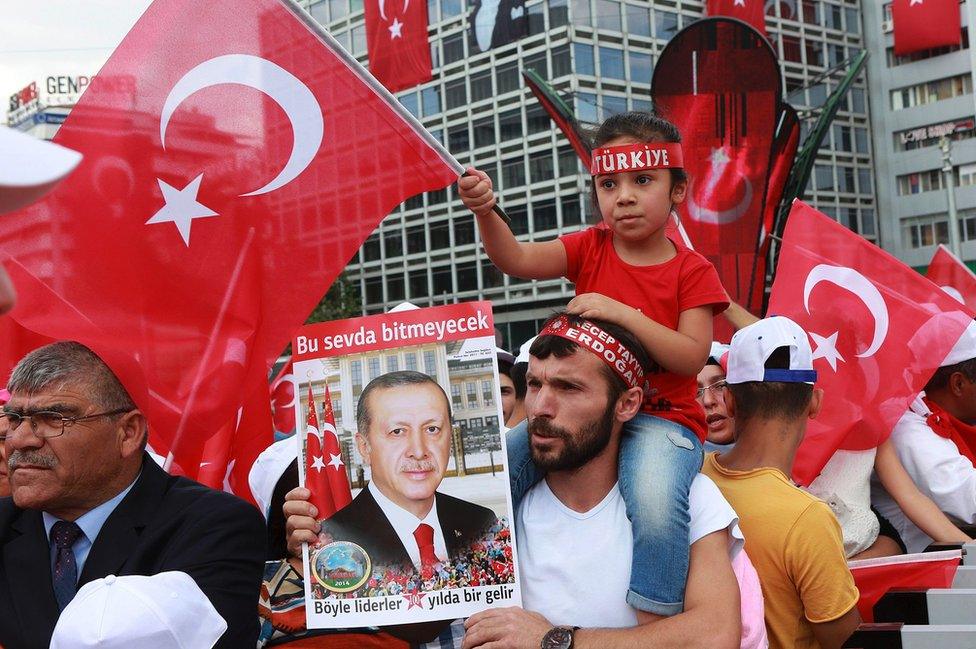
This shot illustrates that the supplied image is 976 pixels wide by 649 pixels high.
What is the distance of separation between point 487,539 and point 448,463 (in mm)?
215

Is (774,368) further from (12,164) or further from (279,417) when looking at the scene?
(279,417)

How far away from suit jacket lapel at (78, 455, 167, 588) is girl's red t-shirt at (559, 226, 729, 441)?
4.62 feet

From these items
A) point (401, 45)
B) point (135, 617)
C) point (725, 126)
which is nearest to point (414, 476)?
point (135, 617)

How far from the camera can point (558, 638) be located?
2855 millimetres

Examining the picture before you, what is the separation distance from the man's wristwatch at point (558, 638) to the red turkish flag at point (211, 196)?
4.71 ft

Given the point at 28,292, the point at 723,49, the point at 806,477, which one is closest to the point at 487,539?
the point at 28,292

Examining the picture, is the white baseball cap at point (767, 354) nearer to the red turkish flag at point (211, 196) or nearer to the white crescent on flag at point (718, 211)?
the red turkish flag at point (211, 196)

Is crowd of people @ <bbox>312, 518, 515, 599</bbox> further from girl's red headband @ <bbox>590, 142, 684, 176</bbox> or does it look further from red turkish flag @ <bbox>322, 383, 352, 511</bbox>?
girl's red headband @ <bbox>590, 142, 684, 176</bbox>

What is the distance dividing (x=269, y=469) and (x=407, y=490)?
193 centimetres

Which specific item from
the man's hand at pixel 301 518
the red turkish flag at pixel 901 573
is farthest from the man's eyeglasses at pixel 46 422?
the red turkish flag at pixel 901 573

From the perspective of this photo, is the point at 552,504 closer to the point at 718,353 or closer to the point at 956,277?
the point at 718,353

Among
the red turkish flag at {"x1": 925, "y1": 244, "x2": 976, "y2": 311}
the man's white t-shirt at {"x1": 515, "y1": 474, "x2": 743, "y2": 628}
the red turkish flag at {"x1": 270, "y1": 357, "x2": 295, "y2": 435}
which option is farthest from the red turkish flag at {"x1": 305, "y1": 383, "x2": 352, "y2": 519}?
the red turkish flag at {"x1": 925, "y1": 244, "x2": 976, "y2": 311}

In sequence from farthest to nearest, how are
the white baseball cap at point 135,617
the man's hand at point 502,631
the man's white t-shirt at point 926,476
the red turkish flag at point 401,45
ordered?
the red turkish flag at point 401,45 < the man's white t-shirt at point 926,476 < the man's hand at point 502,631 < the white baseball cap at point 135,617

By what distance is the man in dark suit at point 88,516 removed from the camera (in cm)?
303
